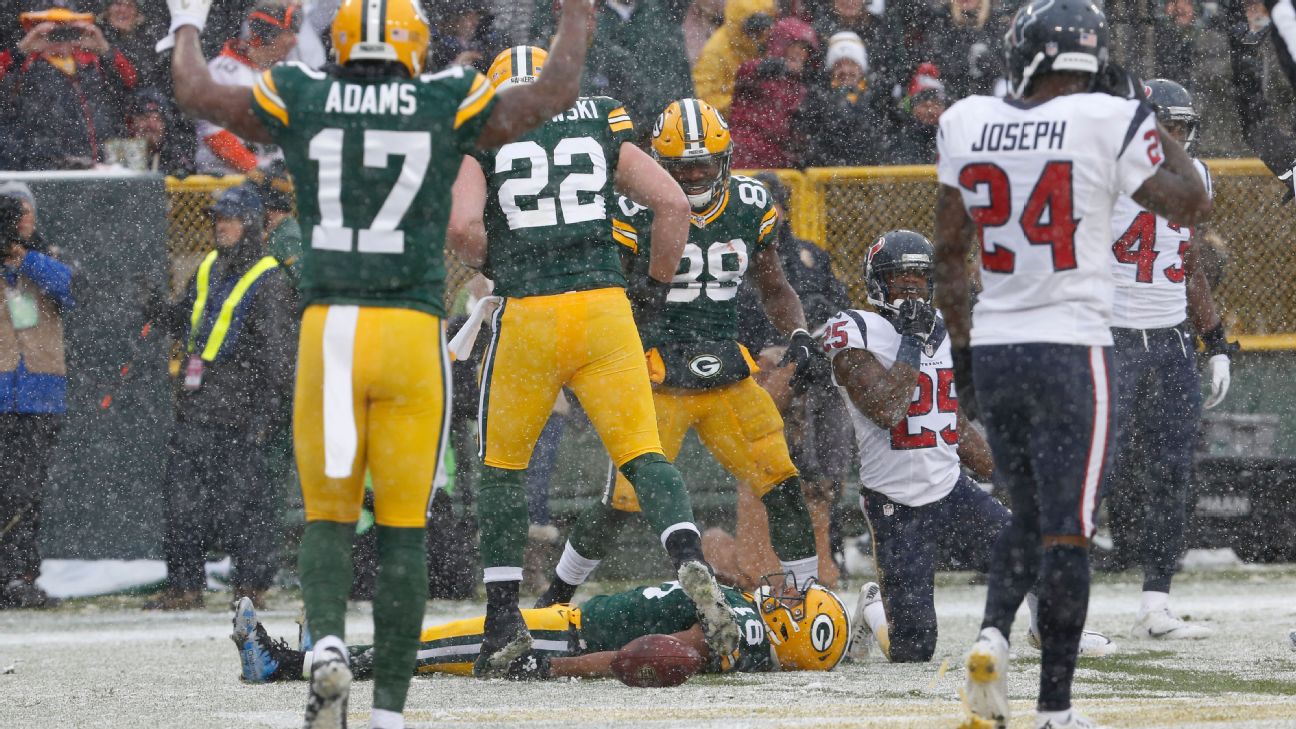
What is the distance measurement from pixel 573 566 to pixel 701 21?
592cm

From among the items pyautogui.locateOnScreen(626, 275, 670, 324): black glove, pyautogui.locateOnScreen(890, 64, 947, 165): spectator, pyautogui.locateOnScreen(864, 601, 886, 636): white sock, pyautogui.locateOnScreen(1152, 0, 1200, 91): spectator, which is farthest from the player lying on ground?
pyautogui.locateOnScreen(1152, 0, 1200, 91): spectator

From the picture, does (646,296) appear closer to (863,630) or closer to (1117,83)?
(863,630)

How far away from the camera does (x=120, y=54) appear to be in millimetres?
11789

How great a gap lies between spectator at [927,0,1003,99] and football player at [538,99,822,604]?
472 cm

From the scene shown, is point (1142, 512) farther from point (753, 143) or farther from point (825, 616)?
point (753, 143)

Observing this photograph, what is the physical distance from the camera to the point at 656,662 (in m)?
5.94

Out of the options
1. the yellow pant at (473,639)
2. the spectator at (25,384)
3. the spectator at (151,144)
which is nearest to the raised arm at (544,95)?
the yellow pant at (473,639)

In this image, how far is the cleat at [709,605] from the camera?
587 centimetres

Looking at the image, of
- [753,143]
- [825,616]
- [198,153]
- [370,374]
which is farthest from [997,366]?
[198,153]

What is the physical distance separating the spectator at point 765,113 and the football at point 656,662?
19.2 ft

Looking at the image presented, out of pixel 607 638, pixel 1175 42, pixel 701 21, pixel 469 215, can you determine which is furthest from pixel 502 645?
pixel 1175 42

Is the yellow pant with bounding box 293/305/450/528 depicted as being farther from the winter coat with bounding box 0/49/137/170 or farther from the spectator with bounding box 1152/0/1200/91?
the spectator with bounding box 1152/0/1200/91

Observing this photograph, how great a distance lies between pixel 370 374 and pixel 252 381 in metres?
5.52

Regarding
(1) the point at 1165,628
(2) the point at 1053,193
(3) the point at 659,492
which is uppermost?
(2) the point at 1053,193
